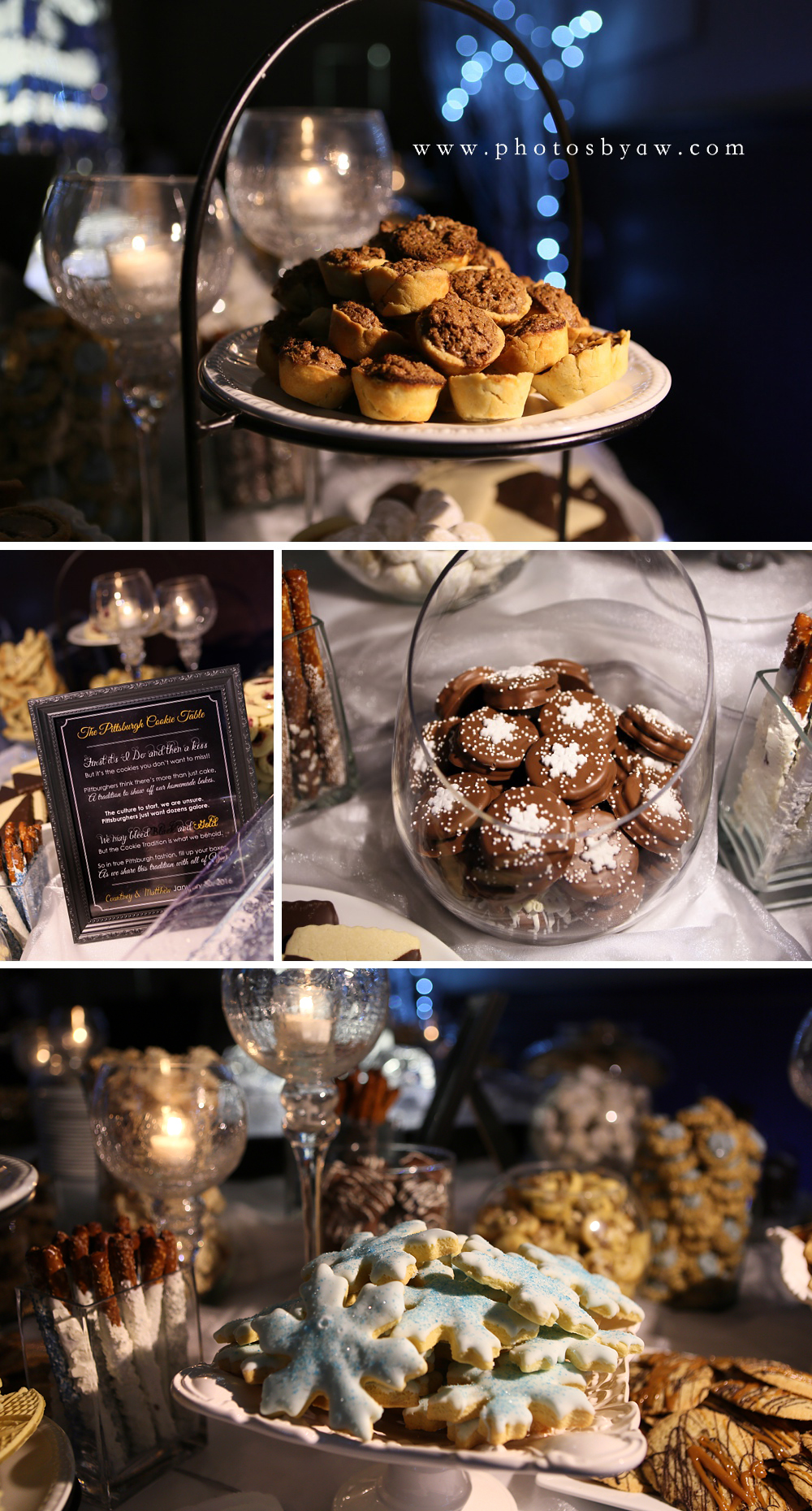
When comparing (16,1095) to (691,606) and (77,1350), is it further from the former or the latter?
(691,606)

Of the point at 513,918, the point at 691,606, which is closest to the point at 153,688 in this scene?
the point at 513,918

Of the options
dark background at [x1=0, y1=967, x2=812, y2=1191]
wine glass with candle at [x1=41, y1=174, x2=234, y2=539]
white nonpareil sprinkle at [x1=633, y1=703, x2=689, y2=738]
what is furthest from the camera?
dark background at [x1=0, y1=967, x2=812, y2=1191]

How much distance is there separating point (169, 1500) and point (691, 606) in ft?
2.72

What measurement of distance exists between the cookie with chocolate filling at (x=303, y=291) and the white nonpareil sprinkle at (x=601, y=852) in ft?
1.57

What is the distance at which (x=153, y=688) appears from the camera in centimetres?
82

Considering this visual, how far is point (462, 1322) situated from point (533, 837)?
316 mm

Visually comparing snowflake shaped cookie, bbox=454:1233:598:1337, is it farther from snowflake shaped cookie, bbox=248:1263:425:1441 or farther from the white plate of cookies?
the white plate of cookies

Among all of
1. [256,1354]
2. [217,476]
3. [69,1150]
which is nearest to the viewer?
[256,1354]

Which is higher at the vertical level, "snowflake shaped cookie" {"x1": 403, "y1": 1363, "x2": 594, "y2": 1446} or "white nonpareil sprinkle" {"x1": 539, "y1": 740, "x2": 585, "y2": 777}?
"white nonpareil sprinkle" {"x1": 539, "y1": 740, "x2": 585, "y2": 777}

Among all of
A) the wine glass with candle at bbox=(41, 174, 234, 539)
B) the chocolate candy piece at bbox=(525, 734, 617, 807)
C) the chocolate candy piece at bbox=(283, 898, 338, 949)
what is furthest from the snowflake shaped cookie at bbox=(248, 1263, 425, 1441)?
the wine glass with candle at bbox=(41, 174, 234, 539)

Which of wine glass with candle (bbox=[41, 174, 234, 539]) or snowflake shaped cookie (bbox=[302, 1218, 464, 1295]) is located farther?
wine glass with candle (bbox=[41, 174, 234, 539])

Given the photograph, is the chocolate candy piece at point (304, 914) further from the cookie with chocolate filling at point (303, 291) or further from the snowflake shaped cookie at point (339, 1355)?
the cookie with chocolate filling at point (303, 291)

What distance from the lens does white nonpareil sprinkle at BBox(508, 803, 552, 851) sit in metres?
0.77

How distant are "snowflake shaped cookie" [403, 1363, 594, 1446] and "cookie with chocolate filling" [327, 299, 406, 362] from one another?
690 millimetres
